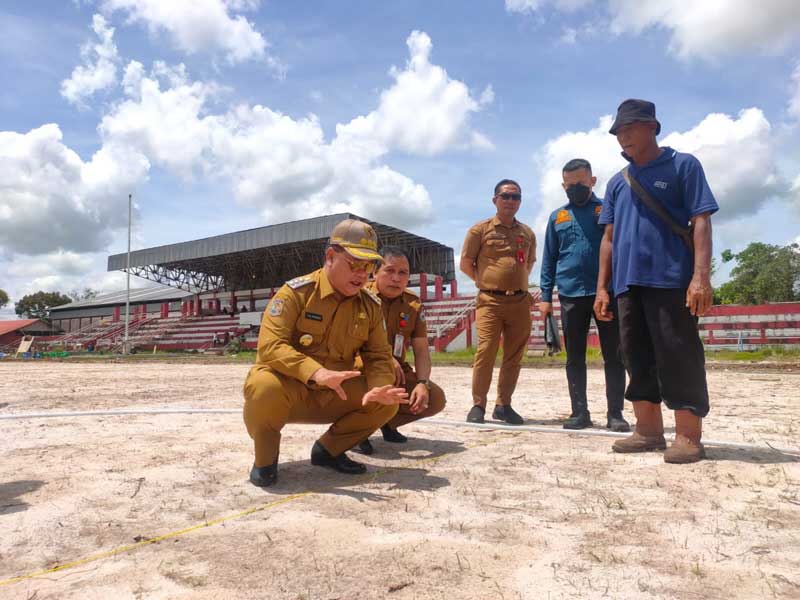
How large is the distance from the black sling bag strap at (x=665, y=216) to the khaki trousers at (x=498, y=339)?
4.75 ft

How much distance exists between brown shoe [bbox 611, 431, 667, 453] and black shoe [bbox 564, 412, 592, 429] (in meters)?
0.75

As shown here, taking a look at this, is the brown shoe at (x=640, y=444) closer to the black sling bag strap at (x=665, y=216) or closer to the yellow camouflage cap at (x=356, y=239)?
the black sling bag strap at (x=665, y=216)

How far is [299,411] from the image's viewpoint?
8.52 ft

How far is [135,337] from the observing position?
38094 millimetres

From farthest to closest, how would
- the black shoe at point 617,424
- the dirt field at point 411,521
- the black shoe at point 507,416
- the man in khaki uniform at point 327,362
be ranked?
the black shoe at point 507,416 < the black shoe at point 617,424 < the man in khaki uniform at point 327,362 < the dirt field at point 411,521

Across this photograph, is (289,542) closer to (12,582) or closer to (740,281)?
(12,582)

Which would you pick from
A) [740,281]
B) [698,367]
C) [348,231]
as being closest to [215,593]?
[348,231]

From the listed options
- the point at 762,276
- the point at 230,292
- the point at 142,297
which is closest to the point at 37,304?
the point at 142,297

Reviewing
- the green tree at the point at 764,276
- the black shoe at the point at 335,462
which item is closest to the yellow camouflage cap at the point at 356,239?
the black shoe at the point at 335,462

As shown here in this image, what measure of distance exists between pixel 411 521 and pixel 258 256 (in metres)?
35.8

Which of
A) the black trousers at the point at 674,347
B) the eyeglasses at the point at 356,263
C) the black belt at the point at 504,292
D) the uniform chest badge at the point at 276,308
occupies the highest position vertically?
the eyeglasses at the point at 356,263

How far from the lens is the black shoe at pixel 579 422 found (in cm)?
377

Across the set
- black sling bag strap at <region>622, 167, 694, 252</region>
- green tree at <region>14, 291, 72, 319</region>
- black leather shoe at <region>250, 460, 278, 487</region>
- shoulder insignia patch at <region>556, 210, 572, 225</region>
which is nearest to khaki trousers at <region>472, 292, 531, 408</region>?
shoulder insignia patch at <region>556, 210, 572, 225</region>

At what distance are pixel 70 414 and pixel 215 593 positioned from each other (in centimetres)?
400
